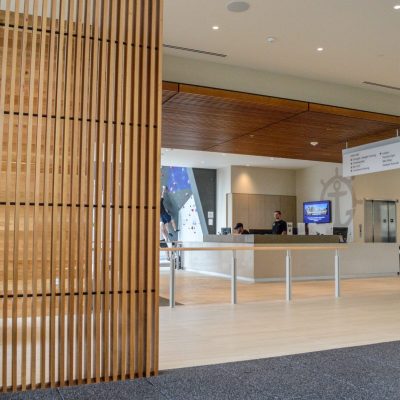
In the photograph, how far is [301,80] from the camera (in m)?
7.93

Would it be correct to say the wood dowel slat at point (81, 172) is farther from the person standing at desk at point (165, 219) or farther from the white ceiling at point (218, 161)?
the person standing at desk at point (165, 219)

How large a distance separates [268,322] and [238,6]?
12.3 feet

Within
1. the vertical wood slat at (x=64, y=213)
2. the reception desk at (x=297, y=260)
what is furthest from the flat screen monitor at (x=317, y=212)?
the vertical wood slat at (x=64, y=213)

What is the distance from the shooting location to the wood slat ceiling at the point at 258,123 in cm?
736

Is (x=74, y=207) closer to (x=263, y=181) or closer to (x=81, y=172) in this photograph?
(x=81, y=172)

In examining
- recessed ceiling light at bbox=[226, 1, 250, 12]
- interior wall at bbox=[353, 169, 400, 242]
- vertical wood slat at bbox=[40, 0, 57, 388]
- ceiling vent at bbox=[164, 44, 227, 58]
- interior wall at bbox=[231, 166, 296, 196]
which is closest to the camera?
vertical wood slat at bbox=[40, 0, 57, 388]

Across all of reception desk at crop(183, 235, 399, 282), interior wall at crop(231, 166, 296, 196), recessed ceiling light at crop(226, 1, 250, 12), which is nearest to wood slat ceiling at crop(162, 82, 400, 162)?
recessed ceiling light at crop(226, 1, 250, 12)

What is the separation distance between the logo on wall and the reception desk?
162 cm

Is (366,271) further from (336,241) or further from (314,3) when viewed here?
(314,3)

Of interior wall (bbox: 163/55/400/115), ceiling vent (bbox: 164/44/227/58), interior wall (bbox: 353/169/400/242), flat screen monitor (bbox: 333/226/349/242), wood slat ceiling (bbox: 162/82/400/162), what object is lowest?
flat screen monitor (bbox: 333/226/349/242)

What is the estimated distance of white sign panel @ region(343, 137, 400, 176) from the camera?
8.99 meters

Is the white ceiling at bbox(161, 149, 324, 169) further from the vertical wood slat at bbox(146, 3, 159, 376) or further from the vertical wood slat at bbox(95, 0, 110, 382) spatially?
the vertical wood slat at bbox(95, 0, 110, 382)

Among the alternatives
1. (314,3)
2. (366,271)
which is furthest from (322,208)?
(314,3)

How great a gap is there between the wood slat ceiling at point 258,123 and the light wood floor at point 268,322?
302 centimetres
